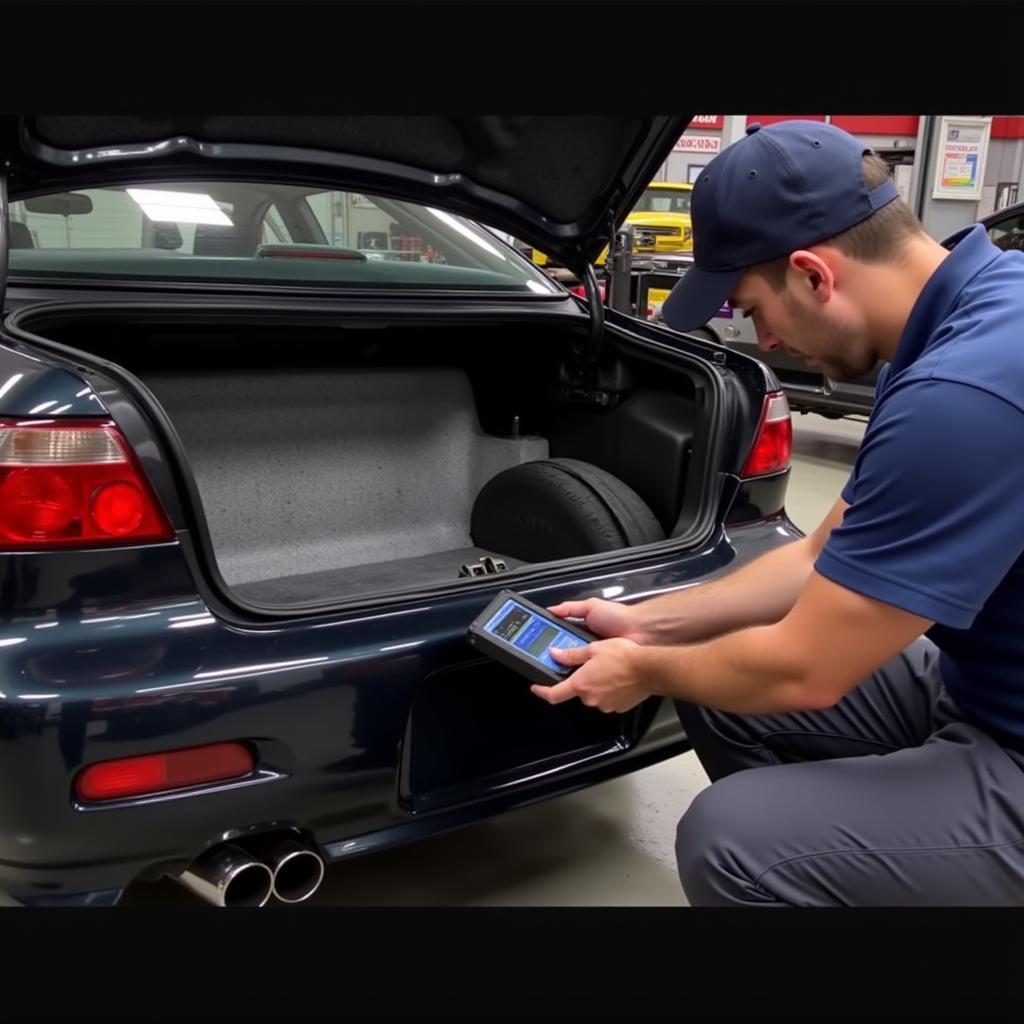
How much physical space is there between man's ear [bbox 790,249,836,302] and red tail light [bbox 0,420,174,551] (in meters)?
0.97

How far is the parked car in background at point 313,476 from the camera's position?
141 cm

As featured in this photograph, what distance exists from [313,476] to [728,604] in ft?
3.99

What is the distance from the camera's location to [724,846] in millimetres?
1513

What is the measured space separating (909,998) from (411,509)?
171 centimetres

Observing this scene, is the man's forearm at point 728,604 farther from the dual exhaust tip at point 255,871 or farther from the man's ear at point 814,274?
the dual exhaust tip at point 255,871

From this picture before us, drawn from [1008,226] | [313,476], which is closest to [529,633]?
[313,476]

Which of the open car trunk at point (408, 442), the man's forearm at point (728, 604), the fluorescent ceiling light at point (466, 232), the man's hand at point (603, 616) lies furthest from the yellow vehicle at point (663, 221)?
the man's hand at point (603, 616)

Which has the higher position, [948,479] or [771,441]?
[948,479]

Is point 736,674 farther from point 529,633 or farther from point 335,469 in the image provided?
point 335,469

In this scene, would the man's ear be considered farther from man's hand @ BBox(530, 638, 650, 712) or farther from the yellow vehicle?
the yellow vehicle

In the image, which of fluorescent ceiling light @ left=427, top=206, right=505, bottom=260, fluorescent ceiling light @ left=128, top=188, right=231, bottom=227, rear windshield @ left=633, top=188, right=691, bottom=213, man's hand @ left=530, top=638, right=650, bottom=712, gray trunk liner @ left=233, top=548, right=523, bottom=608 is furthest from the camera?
rear windshield @ left=633, top=188, right=691, bottom=213

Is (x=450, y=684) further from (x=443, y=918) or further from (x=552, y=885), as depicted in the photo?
(x=552, y=885)

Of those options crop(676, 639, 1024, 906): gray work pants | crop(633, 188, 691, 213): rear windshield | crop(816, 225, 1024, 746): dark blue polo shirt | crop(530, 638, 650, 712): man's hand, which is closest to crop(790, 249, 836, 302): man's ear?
crop(816, 225, 1024, 746): dark blue polo shirt

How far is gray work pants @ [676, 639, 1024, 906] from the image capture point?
1442 mm
